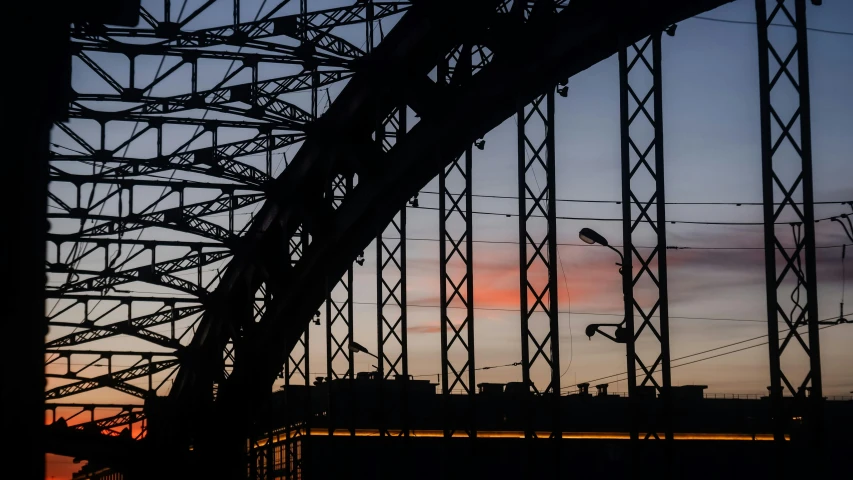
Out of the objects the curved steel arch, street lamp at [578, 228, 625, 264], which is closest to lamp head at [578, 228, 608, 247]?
street lamp at [578, 228, 625, 264]

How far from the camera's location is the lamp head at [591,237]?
19766 millimetres

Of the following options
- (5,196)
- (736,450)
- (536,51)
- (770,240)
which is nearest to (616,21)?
(536,51)

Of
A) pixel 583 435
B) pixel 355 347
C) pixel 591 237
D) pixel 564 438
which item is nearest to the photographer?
pixel 591 237

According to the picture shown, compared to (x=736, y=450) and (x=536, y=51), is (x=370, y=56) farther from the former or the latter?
(x=736, y=450)

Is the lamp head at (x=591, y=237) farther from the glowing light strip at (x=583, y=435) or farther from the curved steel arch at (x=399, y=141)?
the glowing light strip at (x=583, y=435)

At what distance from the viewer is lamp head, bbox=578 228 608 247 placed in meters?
19.8

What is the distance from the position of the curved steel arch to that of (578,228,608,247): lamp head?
3378 millimetres

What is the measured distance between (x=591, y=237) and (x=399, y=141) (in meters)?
8.73

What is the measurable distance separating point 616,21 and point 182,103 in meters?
11.2

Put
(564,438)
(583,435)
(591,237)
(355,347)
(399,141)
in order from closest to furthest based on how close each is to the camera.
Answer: (591,237), (399,141), (355,347), (564,438), (583,435)

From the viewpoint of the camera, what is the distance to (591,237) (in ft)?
65.0

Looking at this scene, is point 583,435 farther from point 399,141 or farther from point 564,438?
point 399,141

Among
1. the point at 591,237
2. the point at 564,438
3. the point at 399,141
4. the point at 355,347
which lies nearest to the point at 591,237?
the point at 591,237

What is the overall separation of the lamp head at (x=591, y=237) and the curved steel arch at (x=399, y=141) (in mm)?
3378
